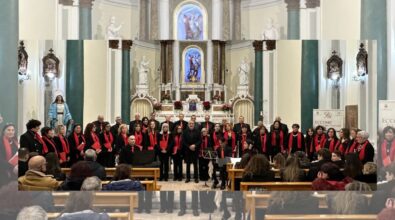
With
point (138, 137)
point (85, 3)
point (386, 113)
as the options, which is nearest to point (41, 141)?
point (138, 137)

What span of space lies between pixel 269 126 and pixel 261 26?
826 cm

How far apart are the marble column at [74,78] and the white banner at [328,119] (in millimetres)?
4489

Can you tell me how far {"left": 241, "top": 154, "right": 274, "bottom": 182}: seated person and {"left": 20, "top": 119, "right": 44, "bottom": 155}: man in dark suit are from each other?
11.9 ft

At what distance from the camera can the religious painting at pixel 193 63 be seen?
17594mm

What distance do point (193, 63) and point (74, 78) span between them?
27.0 ft

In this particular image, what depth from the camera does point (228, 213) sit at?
7949mm

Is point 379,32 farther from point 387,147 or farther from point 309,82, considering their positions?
point 387,147

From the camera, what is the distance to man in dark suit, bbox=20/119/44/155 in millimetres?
8914

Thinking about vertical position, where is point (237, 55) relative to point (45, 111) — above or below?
above

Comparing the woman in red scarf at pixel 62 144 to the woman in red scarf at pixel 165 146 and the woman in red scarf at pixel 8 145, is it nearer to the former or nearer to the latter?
the woman in red scarf at pixel 8 145

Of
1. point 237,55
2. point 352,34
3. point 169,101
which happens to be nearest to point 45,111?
point 169,101

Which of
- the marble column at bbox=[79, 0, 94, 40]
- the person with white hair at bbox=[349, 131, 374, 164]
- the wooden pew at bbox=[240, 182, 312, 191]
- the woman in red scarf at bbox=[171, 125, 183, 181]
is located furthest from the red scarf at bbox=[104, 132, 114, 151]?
the marble column at bbox=[79, 0, 94, 40]

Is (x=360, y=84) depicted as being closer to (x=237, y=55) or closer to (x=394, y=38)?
(x=394, y=38)

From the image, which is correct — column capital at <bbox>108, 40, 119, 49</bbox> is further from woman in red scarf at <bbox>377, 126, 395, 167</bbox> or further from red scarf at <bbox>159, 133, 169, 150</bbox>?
woman in red scarf at <bbox>377, 126, 395, 167</bbox>
